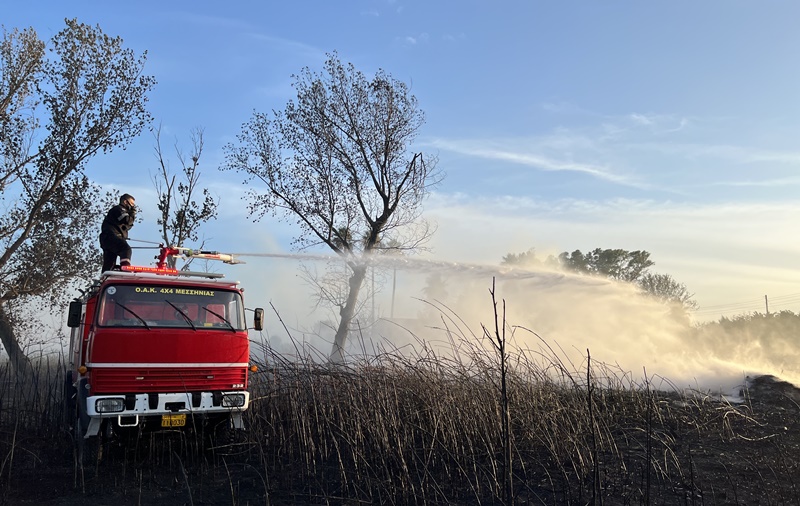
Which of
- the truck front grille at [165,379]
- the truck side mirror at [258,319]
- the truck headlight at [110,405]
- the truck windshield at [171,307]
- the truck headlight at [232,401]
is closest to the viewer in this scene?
the truck headlight at [110,405]

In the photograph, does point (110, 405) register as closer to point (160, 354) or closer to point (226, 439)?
point (160, 354)

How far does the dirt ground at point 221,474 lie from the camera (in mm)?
6898

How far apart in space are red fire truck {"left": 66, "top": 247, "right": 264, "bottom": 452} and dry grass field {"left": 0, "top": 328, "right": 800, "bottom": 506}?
0.69 meters

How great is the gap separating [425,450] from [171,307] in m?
4.29

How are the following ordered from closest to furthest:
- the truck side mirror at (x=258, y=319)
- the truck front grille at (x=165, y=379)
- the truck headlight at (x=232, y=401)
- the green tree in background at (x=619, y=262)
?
the truck front grille at (x=165, y=379), the truck headlight at (x=232, y=401), the truck side mirror at (x=258, y=319), the green tree in background at (x=619, y=262)

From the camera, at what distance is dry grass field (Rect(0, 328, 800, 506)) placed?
22.8 ft

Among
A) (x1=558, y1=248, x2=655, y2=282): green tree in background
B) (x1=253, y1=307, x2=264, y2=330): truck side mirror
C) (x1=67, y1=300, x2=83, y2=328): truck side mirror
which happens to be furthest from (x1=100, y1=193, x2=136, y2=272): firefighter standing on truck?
(x1=558, y1=248, x2=655, y2=282): green tree in background

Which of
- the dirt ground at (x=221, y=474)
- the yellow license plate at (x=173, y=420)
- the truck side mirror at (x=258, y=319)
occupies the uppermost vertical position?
the truck side mirror at (x=258, y=319)

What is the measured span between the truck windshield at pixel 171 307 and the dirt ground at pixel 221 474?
1805 mm

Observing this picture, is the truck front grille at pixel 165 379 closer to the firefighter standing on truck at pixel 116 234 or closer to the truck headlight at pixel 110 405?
the truck headlight at pixel 110 405

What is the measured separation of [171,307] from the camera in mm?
8680

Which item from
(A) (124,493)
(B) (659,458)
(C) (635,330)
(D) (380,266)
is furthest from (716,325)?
(A) (124,493)

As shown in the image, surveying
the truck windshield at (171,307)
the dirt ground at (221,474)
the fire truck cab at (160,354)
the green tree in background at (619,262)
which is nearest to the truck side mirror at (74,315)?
the fire truck cab at (160,354)

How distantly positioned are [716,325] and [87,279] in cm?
2652
